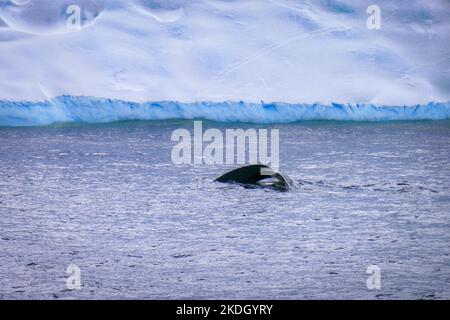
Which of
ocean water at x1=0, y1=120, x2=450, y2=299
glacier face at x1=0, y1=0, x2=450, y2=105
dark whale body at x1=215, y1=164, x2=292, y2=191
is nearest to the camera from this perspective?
ocean water at x1=0, y1=120, x2=450, y2=299

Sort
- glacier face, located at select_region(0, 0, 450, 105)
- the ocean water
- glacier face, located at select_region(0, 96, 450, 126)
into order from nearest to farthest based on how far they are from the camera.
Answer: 1. the ocean water
2. glacier face, located at select_region(0, 96, 450, 126)
3. glacier face, located at select_region(0, 0, 450, 105)

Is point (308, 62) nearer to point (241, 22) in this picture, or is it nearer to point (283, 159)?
point (241, 22)

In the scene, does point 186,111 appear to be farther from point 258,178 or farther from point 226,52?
point 258,178

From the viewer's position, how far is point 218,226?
6.85 metres

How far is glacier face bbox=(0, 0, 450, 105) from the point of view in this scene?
1448 cm

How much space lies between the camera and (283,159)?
34.4 ft

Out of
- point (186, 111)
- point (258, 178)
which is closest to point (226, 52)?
point (186, 111)

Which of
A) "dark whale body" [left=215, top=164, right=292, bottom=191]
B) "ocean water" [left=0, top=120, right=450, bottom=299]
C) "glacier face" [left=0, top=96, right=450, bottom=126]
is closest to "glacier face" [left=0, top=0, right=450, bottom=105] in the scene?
"glacier face" [left=0, top=96, right=450, bottom=126]

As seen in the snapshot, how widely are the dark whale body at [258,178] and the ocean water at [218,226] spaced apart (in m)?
0.15

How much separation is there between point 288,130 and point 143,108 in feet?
7.96

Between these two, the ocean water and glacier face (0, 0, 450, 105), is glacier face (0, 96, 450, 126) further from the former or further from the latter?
the ocean water

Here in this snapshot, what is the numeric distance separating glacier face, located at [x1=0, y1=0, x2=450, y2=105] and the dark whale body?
5.59 metres

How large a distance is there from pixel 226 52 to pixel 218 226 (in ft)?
28.9
